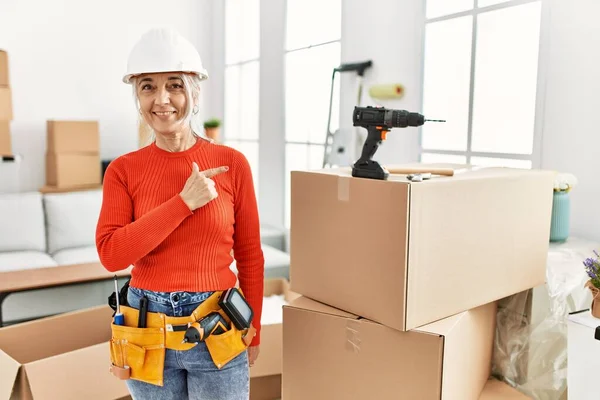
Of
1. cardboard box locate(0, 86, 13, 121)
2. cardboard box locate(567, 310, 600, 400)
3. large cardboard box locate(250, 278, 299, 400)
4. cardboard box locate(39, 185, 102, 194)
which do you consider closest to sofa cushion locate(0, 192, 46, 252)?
cardboard box locate(39, 185, 102, 194)

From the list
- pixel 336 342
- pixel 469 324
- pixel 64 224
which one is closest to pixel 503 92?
pixel 469 324

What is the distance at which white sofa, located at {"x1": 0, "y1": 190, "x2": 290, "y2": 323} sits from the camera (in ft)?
10.6

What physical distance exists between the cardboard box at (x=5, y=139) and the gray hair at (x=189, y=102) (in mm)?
2808

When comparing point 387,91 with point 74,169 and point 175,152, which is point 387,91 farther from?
point 74,169

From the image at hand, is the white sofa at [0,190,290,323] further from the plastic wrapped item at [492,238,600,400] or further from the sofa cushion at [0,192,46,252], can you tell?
the plastic wrapped item at [492,238,600,400]

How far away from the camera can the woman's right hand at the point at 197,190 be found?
120 cm

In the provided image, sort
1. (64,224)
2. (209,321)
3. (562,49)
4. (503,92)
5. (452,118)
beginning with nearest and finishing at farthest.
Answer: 1. (209,321)
2. (562,49)
3. (503,92)
4. (452,118)
5. (64,224)

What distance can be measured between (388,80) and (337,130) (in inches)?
16.7

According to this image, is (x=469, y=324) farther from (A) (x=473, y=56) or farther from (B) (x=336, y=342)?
(A) (x=473, y=56)

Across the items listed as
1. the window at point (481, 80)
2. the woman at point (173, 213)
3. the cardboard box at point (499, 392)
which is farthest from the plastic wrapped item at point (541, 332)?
the woman at point (173, 213)

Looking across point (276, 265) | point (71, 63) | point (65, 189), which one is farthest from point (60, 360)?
point (71, 63)

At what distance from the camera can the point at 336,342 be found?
Result: 131cm

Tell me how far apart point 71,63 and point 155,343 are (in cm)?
363

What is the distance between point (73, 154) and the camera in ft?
12.7
